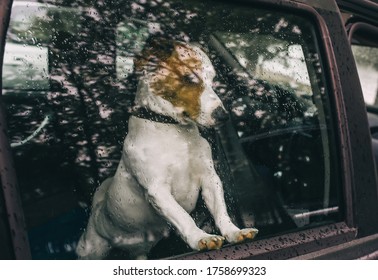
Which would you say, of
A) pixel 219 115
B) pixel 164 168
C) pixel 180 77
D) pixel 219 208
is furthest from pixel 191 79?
pixel 219 208

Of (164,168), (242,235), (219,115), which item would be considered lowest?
(242,235)

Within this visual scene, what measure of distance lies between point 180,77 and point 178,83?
0.06 feet

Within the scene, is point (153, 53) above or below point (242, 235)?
above

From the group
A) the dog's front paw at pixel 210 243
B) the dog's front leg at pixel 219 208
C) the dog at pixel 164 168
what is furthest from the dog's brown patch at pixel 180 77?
the dog's front paw at pixel 210 243

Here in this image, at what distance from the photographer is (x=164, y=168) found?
1645 millimetres

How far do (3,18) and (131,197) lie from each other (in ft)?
1.86

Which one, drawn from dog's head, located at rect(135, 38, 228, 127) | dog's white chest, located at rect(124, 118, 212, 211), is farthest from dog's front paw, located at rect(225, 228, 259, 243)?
dog's head, located at rect(135, 38, 228, 127)

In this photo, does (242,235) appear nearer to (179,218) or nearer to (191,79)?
(179,218)

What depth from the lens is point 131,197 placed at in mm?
1620

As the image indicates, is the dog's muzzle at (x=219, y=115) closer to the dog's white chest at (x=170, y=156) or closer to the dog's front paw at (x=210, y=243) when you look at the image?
the dog's white chest at (x=170, y=156)

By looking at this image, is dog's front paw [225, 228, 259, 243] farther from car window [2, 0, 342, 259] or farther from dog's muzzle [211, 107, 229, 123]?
dog's muzzle [211, 107, 229, 123]
